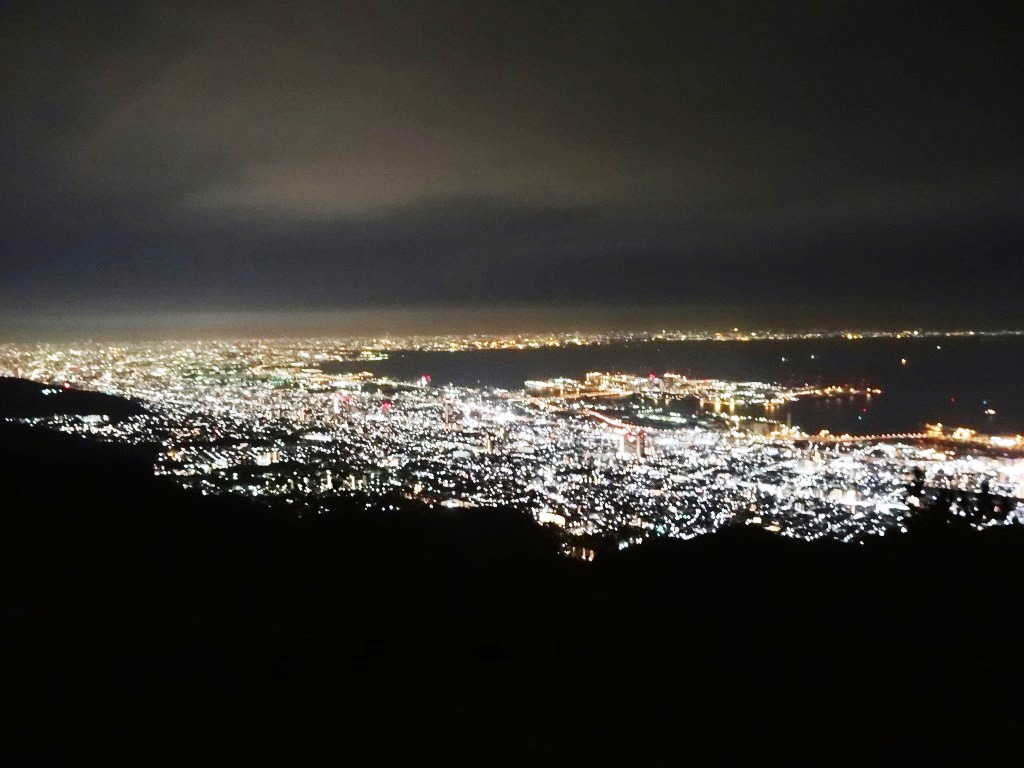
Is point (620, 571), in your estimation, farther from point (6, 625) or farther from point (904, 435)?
point (904, 435)

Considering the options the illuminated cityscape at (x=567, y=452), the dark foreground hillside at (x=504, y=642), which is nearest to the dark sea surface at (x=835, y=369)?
the illuminated cityscape at (x=567, y=452)

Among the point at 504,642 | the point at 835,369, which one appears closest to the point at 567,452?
the point at 504,642

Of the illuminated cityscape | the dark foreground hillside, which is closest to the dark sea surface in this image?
the illuminated cityscape

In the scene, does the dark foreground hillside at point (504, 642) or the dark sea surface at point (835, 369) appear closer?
the dark foreground hillside at point (504, 642)

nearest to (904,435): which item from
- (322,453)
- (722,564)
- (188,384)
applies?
(322,453)

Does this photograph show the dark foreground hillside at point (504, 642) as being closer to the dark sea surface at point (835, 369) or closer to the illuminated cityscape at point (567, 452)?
the illuminated cityscape at point (567, 452)

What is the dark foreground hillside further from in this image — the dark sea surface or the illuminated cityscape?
the dark sea surface

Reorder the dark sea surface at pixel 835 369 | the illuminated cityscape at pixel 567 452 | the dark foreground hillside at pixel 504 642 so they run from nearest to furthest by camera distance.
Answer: the dark foreground hillside at pixel 504 642, the illuminated cityscape at pixel 567 452, the dark sea surface at pixel 835 369
